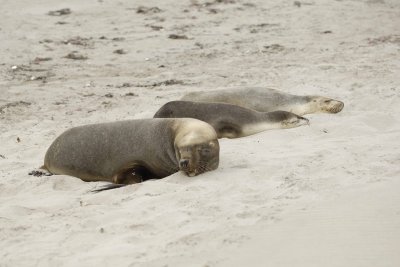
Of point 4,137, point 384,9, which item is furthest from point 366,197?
point 384,9

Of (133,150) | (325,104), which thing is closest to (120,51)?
(325,104)

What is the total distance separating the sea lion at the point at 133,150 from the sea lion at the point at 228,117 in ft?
2.26

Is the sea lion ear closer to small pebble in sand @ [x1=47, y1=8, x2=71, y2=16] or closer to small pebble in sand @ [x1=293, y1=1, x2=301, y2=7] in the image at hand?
small pebble in sand @ [x1=47, y1=8, x2=71, y2=16]

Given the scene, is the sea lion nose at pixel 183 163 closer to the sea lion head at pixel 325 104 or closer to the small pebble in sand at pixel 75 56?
the sea lion head at pixel 325 104

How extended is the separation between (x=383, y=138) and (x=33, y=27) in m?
7.97

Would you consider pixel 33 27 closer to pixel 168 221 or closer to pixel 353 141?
pixel 353 141

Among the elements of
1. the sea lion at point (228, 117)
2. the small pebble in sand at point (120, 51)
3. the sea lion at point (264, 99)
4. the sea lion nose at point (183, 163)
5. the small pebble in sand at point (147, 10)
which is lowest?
the small pebble in sand at point (120, 51)

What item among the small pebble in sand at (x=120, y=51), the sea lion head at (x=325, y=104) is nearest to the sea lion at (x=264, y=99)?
the sea lion head at (x=325, y=104)

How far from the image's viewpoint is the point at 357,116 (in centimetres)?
640

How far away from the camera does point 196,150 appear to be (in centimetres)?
500

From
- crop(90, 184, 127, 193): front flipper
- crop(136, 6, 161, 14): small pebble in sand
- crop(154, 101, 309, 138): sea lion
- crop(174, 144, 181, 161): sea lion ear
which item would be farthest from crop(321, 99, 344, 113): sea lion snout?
crop(136, 6, 161, 14): small pebble in sand

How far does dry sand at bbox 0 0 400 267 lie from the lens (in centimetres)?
356

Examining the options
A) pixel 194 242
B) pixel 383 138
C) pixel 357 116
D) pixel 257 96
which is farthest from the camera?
pixel 257 96

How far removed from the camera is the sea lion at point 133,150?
16.7ft
